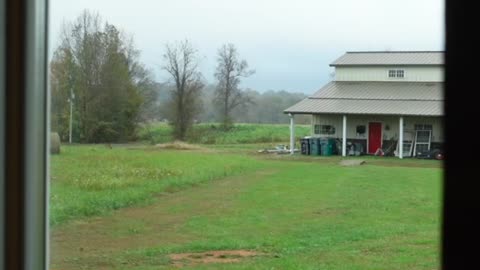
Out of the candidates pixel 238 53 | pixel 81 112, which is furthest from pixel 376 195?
pixel 81 112

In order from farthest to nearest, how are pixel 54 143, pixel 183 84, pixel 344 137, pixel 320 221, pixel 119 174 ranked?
pixel 320 221 → pixel 119 174 → pixel 344 137 → pixel 183 84 → pixel 54 143

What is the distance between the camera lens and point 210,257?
1.98 meters

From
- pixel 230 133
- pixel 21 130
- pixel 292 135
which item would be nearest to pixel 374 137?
pixel 292 135

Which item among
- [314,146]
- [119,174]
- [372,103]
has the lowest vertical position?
[119,174]

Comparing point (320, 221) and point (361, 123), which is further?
point (320, 221)

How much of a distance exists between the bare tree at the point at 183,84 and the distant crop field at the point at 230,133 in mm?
33

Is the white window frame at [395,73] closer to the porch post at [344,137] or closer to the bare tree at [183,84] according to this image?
the porch post at [344,137]

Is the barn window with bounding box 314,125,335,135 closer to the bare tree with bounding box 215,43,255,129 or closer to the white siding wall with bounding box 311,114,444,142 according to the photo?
the white siding wall with bounding box 311,114,444,142

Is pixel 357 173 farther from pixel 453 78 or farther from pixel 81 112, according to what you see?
pixel 453 78

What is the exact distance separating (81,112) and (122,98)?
19 cm

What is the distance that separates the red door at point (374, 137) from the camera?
1.68 metres

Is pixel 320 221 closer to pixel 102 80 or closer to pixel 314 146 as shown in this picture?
pixel 314 146

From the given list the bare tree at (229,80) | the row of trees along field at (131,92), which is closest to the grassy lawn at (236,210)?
the row of trees along field at (131,92)

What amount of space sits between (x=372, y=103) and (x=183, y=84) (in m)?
0.57
